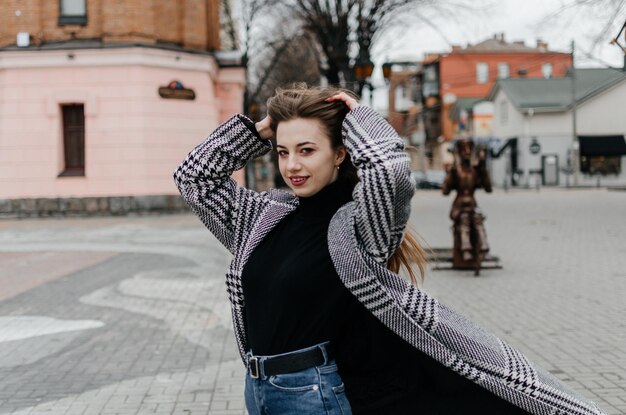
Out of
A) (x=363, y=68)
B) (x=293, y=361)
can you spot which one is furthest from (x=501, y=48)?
(x=293, y=361)

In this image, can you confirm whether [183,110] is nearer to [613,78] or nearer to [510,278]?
[510,278]

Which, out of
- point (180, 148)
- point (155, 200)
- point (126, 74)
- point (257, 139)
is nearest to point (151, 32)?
point (126, 74)

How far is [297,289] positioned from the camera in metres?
2.19

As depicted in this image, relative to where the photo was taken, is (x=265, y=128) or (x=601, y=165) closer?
(x=265, y=128)

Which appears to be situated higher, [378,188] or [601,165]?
[601,165]

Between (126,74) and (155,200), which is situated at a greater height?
(126,74)

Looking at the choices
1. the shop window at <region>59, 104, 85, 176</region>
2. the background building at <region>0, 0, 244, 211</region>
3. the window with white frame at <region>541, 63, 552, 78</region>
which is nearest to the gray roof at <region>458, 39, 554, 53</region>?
the window with white frame at <region>541, 63, 552, 78</region>

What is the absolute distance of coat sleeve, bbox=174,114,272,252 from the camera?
2.56m

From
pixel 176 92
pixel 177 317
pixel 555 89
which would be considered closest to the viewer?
pixel 177 317

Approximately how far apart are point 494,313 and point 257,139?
5500 mm

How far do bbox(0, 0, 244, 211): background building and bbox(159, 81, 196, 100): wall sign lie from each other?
1.5 inches

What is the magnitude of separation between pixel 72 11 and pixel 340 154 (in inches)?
874

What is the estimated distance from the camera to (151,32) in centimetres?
2220

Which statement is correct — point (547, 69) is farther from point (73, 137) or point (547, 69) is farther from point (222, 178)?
point (222, 178)
